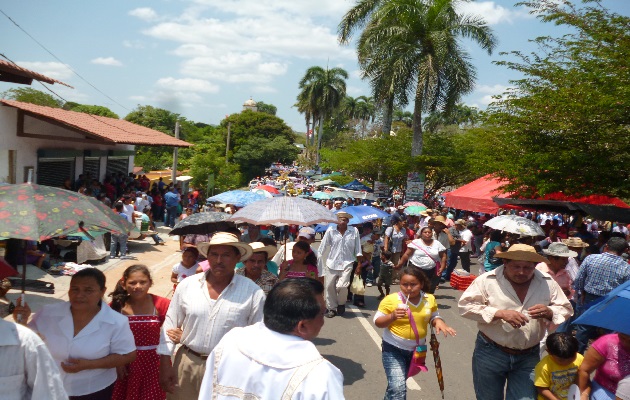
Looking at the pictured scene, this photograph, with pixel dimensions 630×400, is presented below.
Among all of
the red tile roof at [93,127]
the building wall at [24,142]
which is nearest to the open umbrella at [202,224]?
the red tile roof at [93,127]

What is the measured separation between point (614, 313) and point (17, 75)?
35.9 feet

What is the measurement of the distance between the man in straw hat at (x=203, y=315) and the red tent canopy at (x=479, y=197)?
13213 mm

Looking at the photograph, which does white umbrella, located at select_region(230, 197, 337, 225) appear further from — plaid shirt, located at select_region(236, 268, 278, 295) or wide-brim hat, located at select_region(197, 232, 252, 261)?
wide-brim hat, located at select_region(197, 232, 252, 261)

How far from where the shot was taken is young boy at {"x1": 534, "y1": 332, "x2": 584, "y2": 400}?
412 cm

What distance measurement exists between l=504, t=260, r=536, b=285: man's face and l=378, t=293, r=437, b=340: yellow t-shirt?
819 millimetres

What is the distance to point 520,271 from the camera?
14.1 feet

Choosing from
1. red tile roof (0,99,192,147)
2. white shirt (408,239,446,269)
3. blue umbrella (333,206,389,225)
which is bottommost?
white shirt (408,239,446,269)

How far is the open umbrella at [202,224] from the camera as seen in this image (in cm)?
704

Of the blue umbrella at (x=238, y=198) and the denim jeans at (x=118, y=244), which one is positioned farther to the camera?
the denim jeans at (x=118, y=244)

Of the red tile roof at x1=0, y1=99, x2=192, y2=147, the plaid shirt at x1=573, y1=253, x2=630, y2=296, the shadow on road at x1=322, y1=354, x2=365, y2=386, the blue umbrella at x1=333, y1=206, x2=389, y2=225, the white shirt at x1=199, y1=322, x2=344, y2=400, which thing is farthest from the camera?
the red tile roof at x1=0, y1=99, x2=192, y2=147

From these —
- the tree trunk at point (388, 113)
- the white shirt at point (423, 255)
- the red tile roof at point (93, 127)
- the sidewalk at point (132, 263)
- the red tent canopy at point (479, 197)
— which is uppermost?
the tree trunk at point (388, 113)

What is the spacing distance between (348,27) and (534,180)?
18206mm

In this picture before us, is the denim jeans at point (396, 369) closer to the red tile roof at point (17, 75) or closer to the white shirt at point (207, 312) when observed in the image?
the white shirt at point (207, 312)

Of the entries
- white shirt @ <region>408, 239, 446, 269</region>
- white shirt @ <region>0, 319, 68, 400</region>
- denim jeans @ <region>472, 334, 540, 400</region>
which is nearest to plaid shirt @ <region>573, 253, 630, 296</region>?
white shirt @ <region>408, 239, 446, 269</region>
